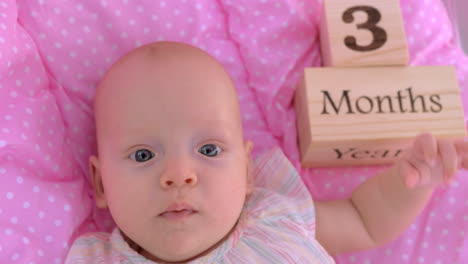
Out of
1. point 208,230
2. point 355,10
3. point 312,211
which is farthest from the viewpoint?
point 355,10

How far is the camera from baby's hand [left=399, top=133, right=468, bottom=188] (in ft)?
3.58

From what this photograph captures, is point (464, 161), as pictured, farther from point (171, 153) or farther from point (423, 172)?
point (171, 153)

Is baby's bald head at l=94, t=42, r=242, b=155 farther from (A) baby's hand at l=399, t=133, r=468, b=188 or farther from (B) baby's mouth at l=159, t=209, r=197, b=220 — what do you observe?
(A) baby's hand at l=399, t=133, r=468, b=188

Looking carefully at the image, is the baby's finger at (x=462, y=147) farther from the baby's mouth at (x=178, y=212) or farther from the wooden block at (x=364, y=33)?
the baby's mouth at (x=178, y=212)

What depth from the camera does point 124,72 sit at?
45.3 inches

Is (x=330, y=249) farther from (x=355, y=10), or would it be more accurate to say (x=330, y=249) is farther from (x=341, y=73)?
(x=355, y=10)

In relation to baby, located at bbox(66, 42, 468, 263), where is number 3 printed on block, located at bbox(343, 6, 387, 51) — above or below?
above

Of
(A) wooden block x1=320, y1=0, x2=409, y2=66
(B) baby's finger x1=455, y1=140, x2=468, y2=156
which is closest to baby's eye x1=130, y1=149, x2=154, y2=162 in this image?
(A) wooden block x1=320, y1=0, x2=409, y2=66

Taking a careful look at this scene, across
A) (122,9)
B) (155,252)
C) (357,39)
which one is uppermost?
(122,9)

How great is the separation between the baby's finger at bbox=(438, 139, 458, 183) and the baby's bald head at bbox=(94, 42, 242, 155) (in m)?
0.41

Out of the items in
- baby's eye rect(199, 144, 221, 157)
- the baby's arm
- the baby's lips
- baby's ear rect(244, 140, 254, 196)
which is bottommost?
the baby's arm

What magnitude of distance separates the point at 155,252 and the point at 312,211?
13.5 inches

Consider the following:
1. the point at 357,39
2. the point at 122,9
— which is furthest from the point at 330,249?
the point at 122,9

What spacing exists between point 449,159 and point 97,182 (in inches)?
28.1
